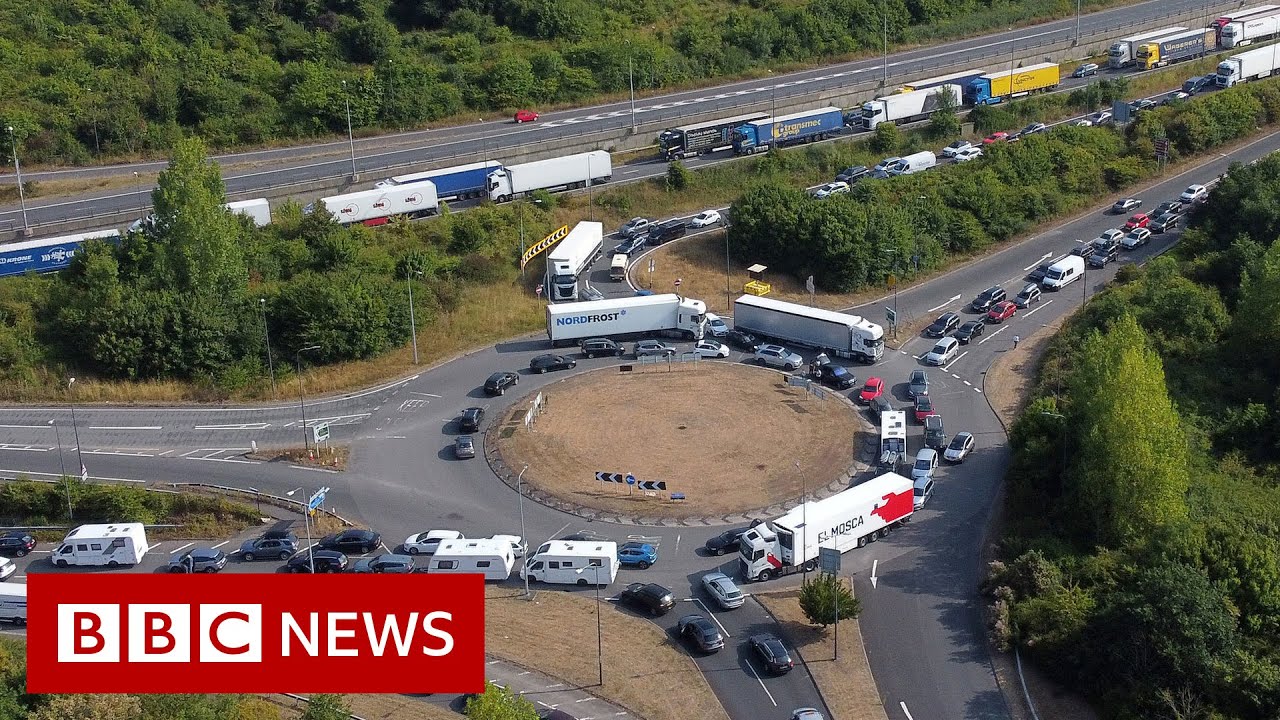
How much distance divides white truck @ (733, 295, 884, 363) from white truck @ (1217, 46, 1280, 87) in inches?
1939

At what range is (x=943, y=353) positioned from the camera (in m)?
70.5

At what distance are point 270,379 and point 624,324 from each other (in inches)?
766

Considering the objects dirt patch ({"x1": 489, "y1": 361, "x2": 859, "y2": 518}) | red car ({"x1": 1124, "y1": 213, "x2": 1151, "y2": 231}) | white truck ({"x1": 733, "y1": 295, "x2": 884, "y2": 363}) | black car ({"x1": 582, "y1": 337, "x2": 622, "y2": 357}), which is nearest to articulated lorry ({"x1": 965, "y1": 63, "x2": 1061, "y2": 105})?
red car ({"x1": 1124, "y1": 213, "x2": 1151, "y2": 231})

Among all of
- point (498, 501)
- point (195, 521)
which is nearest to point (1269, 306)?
point (498, 501)

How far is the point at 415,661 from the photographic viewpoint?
3278cm

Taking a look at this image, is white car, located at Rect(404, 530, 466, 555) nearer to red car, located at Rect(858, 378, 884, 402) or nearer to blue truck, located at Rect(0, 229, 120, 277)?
red car, located at Rect(858, 378, 884, 402)

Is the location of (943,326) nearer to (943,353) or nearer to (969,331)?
(969,331)

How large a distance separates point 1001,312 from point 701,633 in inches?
1400

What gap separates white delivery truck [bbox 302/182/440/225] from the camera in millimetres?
83062

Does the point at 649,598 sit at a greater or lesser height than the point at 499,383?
lesser

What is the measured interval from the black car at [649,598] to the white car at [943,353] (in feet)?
83.9

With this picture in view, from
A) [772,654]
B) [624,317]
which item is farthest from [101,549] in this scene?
[624,317]

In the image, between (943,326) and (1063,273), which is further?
(1063,273)

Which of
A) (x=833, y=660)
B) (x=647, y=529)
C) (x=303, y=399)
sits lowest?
(x=833, y=660)
